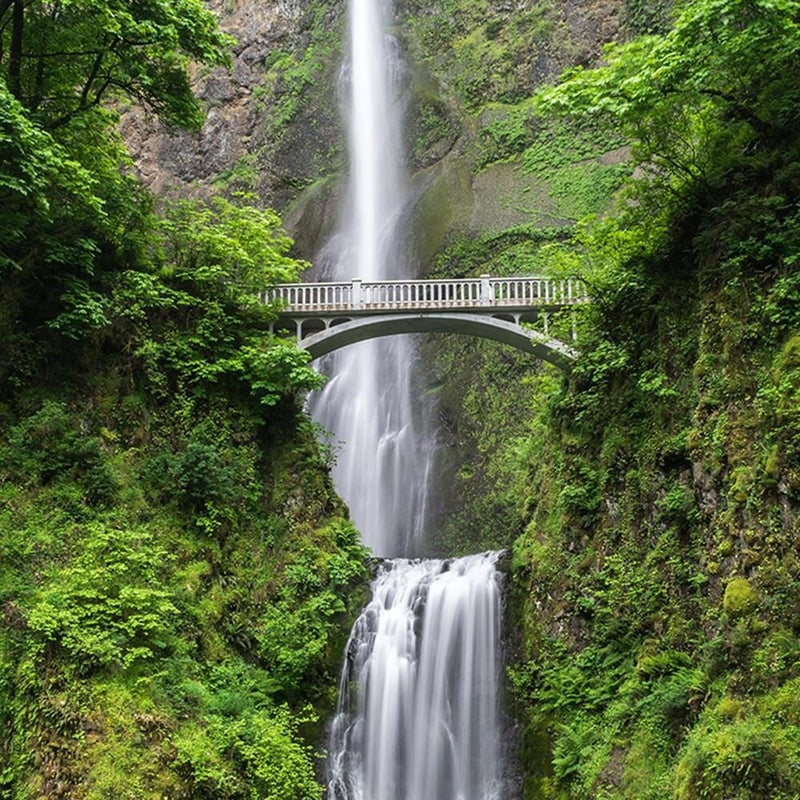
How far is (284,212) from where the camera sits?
33.9 m

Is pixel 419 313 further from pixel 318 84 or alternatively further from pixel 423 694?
pixel 318 84

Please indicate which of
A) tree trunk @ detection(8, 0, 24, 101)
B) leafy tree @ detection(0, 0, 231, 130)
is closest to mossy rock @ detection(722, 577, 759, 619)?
leafy tree @ detection(0, 0, 231, 130)

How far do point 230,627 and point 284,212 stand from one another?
24.4m

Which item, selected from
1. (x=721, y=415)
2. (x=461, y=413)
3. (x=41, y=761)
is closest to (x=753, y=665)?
(x=721, y=415)

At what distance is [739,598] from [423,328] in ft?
39.2

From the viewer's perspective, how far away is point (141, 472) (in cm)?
1333

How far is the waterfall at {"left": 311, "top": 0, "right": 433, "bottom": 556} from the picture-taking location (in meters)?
24.3

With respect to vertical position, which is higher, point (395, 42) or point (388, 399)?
point (395, 42)

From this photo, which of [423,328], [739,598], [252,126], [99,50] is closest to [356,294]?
[423,328]

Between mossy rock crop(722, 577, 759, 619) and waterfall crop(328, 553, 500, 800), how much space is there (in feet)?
20.3

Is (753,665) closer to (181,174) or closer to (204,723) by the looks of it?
(204,723)

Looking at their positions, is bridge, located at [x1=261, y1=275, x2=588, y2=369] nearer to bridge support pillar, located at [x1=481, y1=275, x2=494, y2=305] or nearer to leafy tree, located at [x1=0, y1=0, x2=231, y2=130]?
bridge support pillar, located at [x1=481, y1=275, x2=494, y2=305]

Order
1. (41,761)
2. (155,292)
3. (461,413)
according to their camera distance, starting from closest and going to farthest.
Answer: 1. (41,761)
2. (155,292)
3. (461,413)

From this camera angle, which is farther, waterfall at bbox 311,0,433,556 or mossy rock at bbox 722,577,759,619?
waterfall at bbox 311,0,433,556
